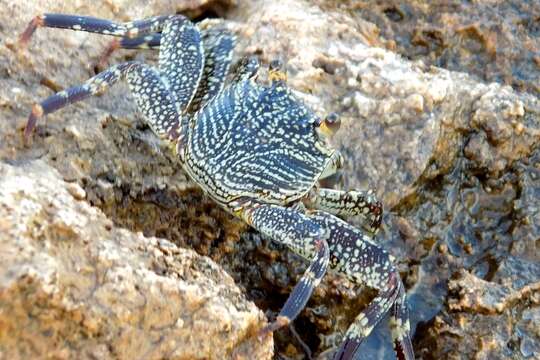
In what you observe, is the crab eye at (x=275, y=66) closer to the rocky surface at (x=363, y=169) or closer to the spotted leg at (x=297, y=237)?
the rocky surface at (x=363, y=169)

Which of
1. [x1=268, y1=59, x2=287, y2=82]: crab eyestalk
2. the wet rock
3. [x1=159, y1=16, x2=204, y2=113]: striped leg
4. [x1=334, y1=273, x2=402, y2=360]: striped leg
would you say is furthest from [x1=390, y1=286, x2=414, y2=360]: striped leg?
the wet rock

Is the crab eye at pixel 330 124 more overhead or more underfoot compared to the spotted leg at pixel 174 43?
more underfoot

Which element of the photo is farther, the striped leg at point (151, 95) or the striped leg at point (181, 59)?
the striped leg at point (181, 59)

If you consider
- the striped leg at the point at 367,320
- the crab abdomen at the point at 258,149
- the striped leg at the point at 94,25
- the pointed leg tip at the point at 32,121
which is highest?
the striped leg at the point at 94,25

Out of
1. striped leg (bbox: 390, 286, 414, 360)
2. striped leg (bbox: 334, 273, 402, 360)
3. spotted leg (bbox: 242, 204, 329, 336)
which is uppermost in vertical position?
spotted leg (bbox: 242, 204, 329, 336)

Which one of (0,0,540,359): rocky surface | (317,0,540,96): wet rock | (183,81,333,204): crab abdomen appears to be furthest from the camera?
(317,0,540,96): wet rock

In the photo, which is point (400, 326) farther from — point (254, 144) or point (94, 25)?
point (94, 25)


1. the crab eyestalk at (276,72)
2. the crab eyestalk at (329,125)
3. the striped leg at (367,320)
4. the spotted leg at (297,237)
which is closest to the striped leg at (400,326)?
the striped leg at (367,320)

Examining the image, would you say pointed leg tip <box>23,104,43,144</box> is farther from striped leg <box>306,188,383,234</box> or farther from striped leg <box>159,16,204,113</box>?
striped leg <box>306,188,383,234</box>

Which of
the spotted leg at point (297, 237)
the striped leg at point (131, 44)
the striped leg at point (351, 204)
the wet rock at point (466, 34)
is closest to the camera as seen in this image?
the spotted leg at point (297, 237)
